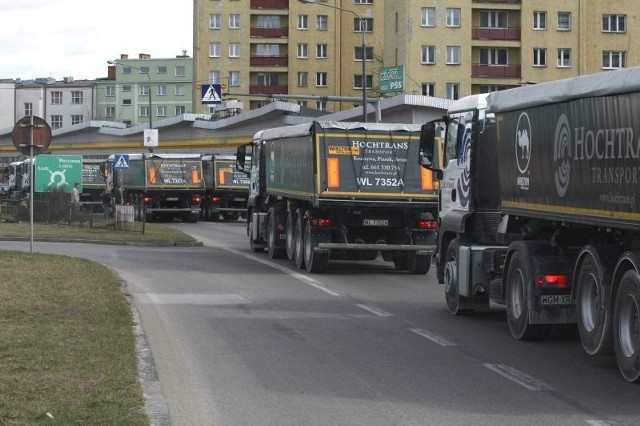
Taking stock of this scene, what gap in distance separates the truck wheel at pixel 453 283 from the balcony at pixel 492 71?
65993 mm

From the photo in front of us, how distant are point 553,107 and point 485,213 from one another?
370 centimetres

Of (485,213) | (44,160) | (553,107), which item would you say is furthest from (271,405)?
(44,160)

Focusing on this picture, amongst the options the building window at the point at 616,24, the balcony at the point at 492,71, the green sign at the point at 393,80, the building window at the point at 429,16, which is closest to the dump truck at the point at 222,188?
the green sign at the point at 393,80

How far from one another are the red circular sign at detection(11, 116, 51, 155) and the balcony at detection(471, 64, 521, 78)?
5917 cm

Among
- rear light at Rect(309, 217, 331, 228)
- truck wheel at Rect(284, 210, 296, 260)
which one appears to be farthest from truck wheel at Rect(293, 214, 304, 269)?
rear light at Rect(309, 217, 331, 228)

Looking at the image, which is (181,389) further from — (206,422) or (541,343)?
(541,343)

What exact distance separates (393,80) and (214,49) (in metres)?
66.4

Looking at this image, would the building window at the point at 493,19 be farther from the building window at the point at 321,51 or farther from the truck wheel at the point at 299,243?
the truck wheel at the point at 299,243

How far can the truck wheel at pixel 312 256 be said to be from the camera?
21844 millimetres

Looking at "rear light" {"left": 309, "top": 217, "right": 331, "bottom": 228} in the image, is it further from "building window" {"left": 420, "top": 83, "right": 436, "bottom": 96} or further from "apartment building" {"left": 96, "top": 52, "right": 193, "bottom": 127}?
"apartment building" {"left": 96, "top": 52, "right": 193, "bottom": 127}

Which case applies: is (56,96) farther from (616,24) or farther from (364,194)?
(364,194)

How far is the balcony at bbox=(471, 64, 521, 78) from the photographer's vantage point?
3152 inches

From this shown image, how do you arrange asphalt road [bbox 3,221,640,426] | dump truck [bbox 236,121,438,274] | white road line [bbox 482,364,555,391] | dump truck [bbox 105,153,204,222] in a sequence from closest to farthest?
asphalt road [bbox 3,221,640,426] → white road line [bbox 482,364,555,391] → dump truck [bbox 236,121,438,274] → dump truck [bbox 105,153,204,222]

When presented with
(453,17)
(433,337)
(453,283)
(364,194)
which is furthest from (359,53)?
(433,337)
